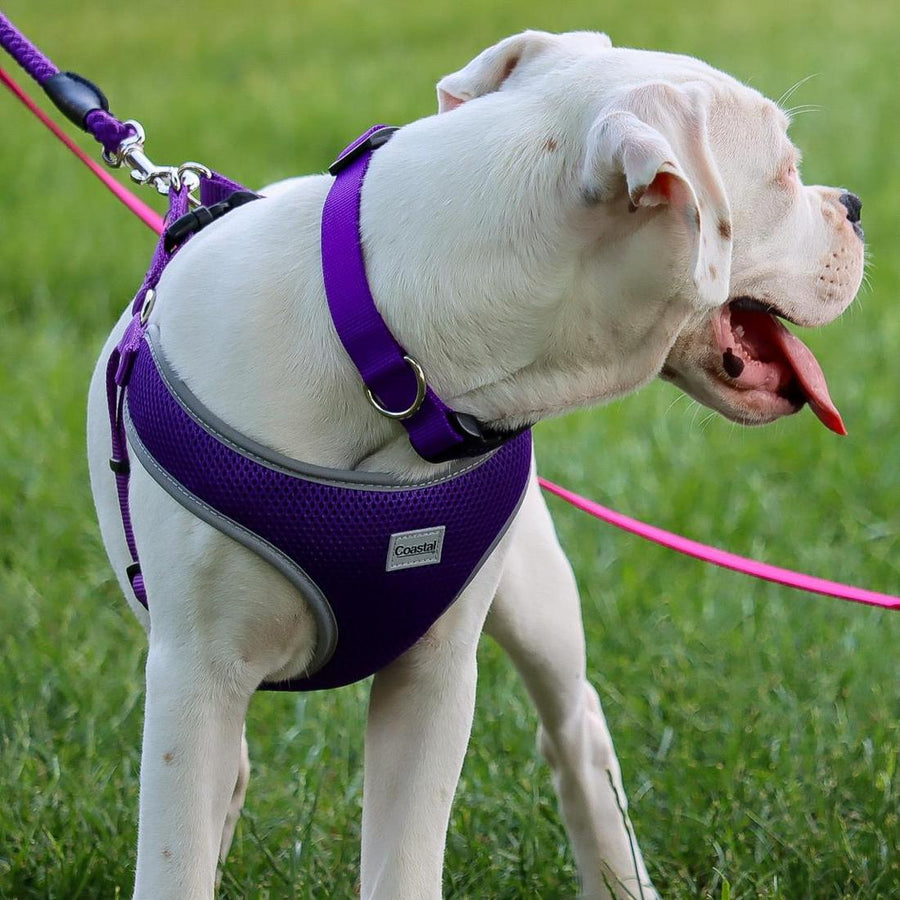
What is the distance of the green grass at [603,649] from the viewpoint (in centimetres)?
309

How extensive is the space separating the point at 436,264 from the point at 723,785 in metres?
1.58

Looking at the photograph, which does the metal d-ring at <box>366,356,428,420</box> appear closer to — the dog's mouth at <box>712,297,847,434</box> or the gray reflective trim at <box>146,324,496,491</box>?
the gray reflective trim at <box>146,324,496,491</box>

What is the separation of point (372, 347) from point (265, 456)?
0.70ft

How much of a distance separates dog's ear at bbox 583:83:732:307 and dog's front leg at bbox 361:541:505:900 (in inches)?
24.6

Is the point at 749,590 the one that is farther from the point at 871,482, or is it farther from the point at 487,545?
the point at 487,545

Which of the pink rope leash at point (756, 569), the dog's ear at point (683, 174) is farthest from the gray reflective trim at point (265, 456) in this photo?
the pink rope leash at point (756, 569)

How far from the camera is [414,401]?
85.6 inches

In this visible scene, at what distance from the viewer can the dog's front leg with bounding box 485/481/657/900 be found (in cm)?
282

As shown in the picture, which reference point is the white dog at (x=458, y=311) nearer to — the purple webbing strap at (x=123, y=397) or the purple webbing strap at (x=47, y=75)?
the purple webbing strap at (x=123, y=397)

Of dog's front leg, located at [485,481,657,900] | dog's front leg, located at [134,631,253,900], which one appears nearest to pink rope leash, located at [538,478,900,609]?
dog's front leg, located at [485,481,657,900]

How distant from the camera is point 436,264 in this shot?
2.18 m

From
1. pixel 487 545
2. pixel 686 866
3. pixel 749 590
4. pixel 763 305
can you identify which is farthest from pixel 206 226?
pixel 749 590

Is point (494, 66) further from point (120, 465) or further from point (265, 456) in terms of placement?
point (120, 465)

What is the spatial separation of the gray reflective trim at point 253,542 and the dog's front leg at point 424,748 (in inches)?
7.5
